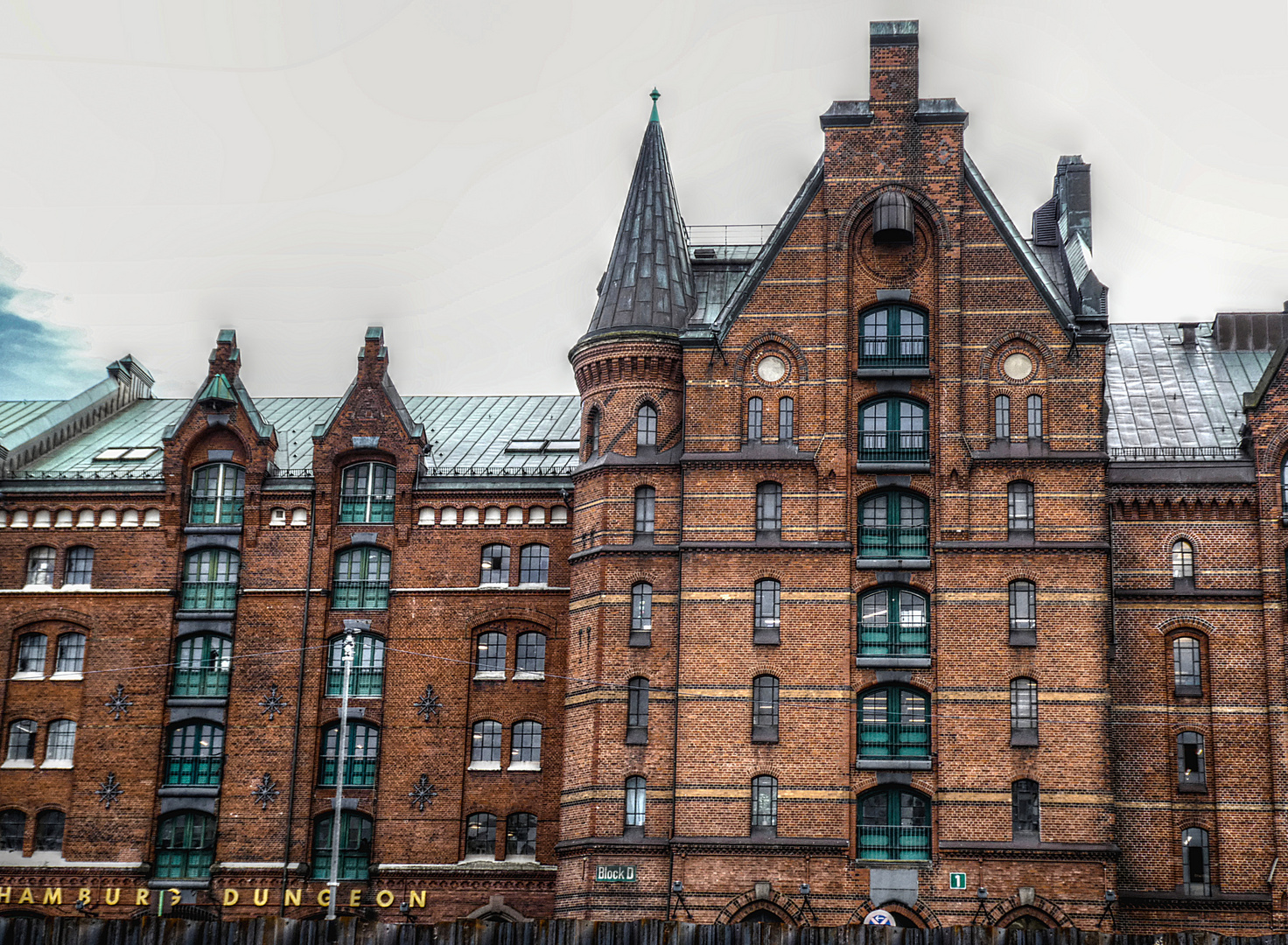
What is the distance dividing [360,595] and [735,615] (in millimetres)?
13857

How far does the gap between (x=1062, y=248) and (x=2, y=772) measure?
39452 millimetres

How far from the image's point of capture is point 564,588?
6041 centimetres

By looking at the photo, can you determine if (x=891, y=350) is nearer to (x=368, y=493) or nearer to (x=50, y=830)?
(x=368, y=493)

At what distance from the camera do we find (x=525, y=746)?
5953 cm

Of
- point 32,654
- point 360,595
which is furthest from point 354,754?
point 32,654

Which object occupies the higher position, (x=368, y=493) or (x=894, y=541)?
(x=368, y=493)

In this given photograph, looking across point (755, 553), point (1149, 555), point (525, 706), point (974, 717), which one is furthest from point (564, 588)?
point (1149, 555)

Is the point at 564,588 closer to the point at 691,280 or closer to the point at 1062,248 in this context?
the point at 691,280

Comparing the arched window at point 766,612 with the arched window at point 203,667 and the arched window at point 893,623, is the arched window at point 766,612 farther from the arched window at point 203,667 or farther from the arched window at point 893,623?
the arched window at point 203,667

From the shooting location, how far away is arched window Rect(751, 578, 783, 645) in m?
54.9

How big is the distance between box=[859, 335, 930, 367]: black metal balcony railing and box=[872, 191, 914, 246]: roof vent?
2.99 metres

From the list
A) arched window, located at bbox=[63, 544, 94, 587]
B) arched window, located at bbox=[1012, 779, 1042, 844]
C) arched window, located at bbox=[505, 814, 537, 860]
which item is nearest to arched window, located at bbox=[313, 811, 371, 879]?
arched window, located at bbox=[505, 814, 537, 860]

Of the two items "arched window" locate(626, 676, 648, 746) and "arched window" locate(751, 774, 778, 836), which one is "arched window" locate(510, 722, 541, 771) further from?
"arched window" locate(751, 774, 778, 836)

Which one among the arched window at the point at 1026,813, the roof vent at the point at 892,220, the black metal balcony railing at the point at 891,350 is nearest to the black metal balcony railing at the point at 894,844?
the arched window at the point at 1026,813
